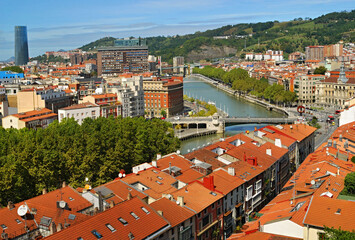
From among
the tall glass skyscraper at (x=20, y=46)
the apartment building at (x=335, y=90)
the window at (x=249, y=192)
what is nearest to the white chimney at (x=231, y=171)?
the window at (x=249, y=192)

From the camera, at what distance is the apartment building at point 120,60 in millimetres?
88875

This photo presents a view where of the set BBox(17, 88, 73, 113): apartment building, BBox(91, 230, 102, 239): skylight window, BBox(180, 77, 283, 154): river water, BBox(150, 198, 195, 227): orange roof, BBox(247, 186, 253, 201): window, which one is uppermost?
BBox(17, 88, 73, 113): apartment building

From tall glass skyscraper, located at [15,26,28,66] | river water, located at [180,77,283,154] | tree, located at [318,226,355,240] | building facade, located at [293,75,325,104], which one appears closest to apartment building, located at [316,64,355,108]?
building facade, located at [293,75,325,104]

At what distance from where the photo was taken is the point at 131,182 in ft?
52.5

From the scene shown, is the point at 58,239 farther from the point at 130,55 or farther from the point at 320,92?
the point at 130,55

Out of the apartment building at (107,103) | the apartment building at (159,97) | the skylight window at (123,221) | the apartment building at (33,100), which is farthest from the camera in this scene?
the apartment building at (159,97)

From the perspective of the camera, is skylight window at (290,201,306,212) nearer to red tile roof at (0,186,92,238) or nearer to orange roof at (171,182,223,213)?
orange roof at (171,182,223,213)

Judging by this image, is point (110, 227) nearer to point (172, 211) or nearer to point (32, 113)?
point (172, 211)

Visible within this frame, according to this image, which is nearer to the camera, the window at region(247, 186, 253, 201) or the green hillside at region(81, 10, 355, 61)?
the window at region(247, 186, 253, 201)

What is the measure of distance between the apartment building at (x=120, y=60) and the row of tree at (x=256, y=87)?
1593 centimetres

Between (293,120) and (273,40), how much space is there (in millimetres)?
110042

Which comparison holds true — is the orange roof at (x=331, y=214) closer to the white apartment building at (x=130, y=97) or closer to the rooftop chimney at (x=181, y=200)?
the rooftop chimney at (x=181, y=200)

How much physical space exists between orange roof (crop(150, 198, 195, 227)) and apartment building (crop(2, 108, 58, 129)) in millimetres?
20914

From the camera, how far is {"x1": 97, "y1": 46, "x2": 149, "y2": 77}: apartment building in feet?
292
